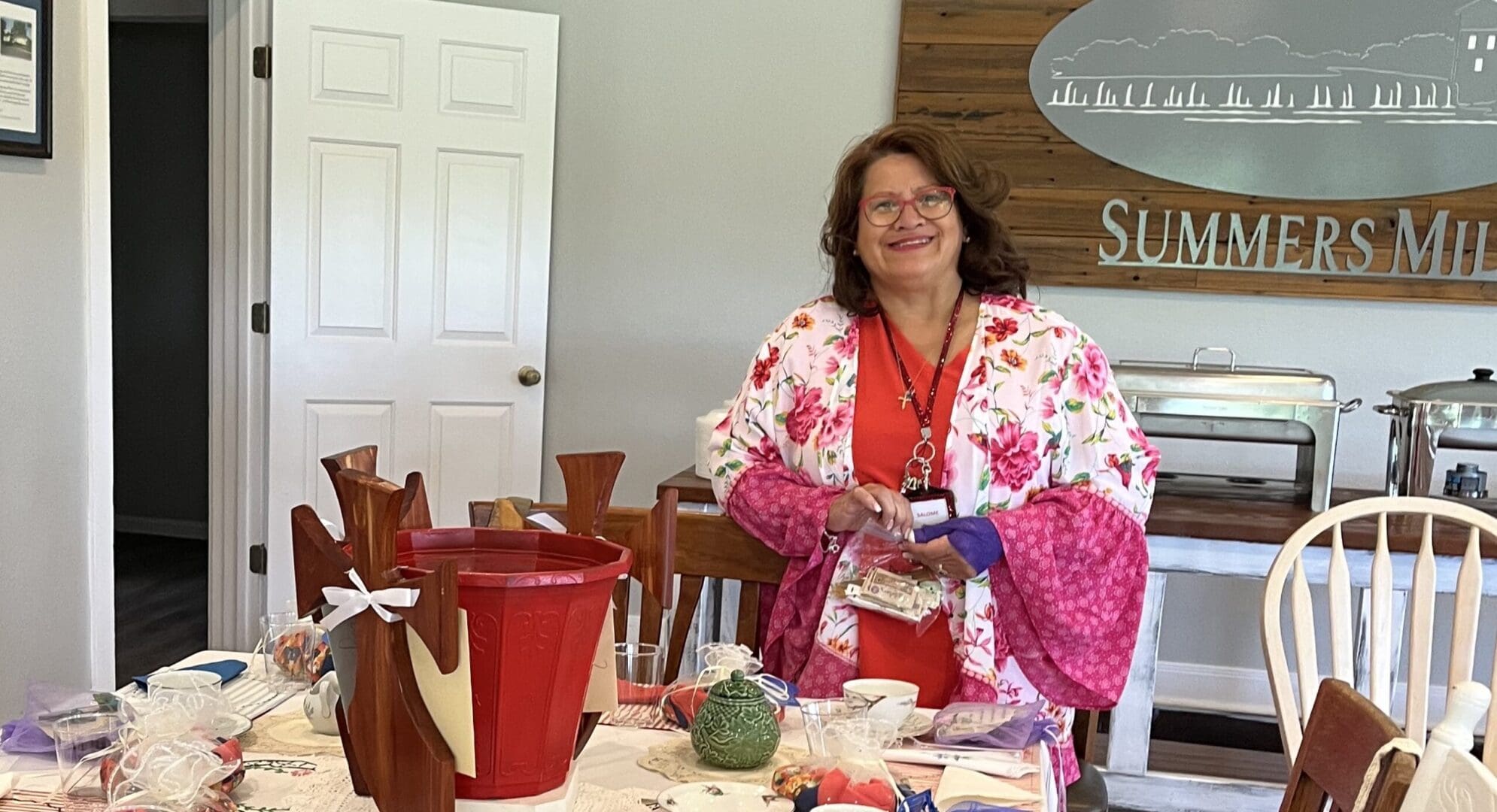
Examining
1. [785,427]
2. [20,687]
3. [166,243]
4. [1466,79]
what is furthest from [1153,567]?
[166,243]

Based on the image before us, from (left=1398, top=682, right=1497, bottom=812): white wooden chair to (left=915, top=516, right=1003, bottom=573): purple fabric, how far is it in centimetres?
88

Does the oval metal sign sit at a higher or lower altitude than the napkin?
higher

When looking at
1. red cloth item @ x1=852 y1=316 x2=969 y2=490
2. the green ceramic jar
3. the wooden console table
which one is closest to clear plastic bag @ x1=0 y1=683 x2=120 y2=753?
the green ceramic jar

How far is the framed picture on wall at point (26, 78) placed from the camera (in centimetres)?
221

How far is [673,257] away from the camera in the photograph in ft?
11.8

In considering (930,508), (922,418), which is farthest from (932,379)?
(930,508)

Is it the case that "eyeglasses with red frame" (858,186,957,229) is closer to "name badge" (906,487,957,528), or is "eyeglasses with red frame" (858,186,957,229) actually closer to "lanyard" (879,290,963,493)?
"lanyard" (879,290,963,493)

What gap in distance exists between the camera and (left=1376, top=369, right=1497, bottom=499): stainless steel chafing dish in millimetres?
2721

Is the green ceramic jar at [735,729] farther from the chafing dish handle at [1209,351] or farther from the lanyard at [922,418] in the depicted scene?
the chafing dish handle at [1209,351]

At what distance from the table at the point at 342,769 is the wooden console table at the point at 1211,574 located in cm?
130

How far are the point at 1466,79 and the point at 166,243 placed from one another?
194 inches

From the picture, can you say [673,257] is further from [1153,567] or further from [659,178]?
[1153,567]

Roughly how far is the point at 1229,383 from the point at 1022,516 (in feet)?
4.27

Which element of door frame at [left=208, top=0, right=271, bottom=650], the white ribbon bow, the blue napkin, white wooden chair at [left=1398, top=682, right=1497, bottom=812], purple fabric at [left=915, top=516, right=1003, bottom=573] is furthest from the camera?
door frame at [left=208, top=0, right=271, bottom=650]
